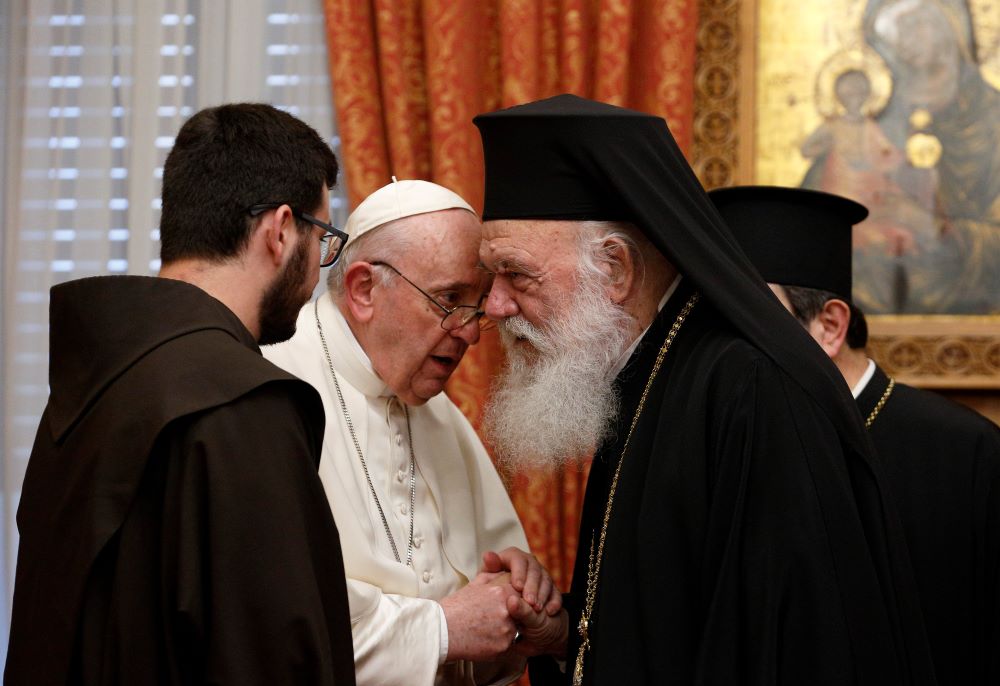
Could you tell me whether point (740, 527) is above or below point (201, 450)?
below

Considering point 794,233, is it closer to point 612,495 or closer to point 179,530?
point 612,495

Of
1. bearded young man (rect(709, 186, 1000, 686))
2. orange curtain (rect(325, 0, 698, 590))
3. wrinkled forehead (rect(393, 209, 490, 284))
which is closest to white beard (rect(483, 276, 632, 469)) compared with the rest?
wrinkled forehead (rect(393, 209, 490, 284))

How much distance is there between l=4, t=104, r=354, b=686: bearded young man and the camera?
1.73 metres

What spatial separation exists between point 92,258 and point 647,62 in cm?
229

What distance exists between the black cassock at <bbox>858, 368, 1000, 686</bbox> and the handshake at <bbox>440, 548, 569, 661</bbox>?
39.6 inches

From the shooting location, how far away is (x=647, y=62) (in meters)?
4.12

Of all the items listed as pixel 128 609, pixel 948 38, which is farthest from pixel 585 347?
pixel 948 38

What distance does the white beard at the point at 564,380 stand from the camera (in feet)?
8.14

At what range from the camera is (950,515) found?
9.64 ft

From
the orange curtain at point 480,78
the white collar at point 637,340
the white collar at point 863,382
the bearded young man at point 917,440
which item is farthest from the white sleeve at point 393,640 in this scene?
the orange curtain at point 480,78

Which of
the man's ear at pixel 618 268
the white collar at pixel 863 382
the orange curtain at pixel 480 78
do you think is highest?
the orange curtain at pixel 480 78

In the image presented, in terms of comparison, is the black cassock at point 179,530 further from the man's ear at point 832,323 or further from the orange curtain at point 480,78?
the orange curtain at point 480,78

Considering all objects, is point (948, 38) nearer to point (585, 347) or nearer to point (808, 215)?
point (808, 215)

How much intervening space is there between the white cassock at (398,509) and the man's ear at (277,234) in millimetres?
622
